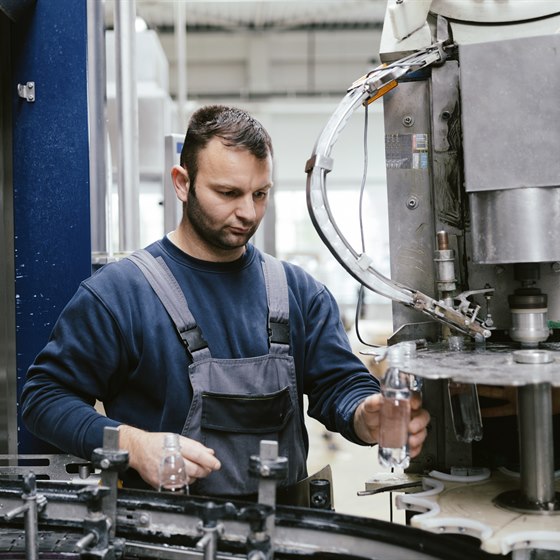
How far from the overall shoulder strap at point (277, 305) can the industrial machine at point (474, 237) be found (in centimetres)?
24

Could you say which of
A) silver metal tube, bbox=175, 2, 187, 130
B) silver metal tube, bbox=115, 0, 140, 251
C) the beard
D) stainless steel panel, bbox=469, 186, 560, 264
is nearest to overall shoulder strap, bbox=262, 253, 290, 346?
the beard

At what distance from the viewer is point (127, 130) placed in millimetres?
2074

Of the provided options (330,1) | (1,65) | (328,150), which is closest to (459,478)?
(328,150)

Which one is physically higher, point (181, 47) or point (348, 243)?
point (181, 47)

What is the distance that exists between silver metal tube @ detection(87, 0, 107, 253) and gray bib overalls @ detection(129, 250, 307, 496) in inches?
12.9

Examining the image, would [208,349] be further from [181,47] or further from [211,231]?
[181,47]

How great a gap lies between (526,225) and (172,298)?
614 mm

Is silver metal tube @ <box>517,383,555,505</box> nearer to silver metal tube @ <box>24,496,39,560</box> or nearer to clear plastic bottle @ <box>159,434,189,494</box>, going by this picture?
clear plastic bottle @ <box>159,434,189,494</box>

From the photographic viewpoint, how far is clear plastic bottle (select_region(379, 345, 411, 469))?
A: 0.97 metres

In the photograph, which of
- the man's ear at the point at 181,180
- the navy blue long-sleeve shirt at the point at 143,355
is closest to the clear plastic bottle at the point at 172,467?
the navy blue long-sleeve shirt at the point at 143,355

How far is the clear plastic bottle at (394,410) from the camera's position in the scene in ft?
3.18

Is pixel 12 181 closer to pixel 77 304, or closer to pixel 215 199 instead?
pixel 77 304

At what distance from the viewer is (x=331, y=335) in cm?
143

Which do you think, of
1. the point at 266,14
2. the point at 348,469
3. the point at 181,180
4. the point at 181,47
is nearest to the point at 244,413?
the point at 181,180
